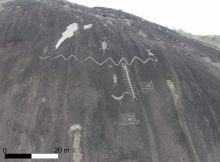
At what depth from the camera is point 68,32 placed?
44.9 ft

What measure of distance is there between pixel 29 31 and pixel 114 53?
386cm

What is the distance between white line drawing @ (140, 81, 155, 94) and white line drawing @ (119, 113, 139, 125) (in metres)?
1.27

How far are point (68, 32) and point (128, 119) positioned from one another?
5.13 metres

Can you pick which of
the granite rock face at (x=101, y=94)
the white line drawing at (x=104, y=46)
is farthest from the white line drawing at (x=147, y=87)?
the white line drawing at (x=104, y=46)

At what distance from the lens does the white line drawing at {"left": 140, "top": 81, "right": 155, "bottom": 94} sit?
11.7 meters

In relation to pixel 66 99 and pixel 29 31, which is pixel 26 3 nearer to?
pixel 29 31

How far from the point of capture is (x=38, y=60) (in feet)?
39.9

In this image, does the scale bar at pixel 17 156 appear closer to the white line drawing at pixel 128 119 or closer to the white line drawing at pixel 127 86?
the white line drawing at pixel 128 119

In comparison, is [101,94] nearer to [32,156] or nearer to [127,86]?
[127,86]

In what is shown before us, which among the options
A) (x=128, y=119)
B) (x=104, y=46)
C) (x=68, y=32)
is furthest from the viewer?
(x=68, y=32)

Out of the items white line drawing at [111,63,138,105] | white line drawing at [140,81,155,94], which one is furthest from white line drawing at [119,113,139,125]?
Answer: white line drawing at [140,81,155,94]

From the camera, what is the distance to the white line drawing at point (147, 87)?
11670 millimetres

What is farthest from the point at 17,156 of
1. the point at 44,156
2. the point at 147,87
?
the point at 147,87

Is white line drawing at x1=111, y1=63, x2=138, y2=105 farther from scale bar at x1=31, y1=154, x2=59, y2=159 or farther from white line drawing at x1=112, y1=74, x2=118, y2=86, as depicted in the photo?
scale bar at x1=31, y1=154, x2=59, y2=159
